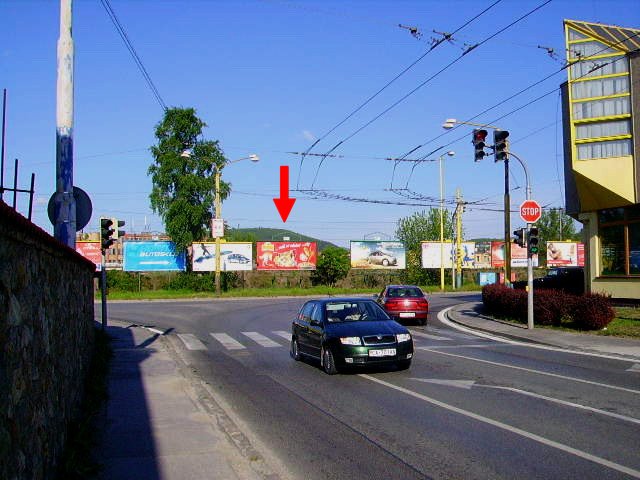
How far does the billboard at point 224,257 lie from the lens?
52.6 meters

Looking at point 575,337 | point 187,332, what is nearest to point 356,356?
point 575,337

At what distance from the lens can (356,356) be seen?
12109mm

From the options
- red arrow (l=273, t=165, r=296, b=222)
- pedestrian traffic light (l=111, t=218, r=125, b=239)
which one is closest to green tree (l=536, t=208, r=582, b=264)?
red arrow (l=273, t=165, r=296, b=222)

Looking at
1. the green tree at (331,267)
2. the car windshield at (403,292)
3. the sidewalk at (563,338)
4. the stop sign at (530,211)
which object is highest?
the stop sign at (530,211)

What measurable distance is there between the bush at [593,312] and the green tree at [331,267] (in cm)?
3628

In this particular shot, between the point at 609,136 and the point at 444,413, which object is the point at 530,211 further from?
the point at 444,413

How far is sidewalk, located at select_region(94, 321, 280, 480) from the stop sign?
518 inches

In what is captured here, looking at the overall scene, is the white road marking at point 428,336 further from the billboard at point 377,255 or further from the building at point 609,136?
the billboard at point 377,255

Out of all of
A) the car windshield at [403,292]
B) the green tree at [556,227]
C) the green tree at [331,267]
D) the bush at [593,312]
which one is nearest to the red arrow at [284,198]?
the car windshield at [403,292]

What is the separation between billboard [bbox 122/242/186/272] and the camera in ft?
172

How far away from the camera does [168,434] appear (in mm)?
7684

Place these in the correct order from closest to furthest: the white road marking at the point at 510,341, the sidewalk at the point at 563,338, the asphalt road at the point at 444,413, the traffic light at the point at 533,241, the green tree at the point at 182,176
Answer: the asphalt road at the point at 444,413 → the white road marking at the point at 510,341 → the sidewalk at the point at 563,338 → the traffic light at the point at 533,241 → the green tree at the point at 182,176

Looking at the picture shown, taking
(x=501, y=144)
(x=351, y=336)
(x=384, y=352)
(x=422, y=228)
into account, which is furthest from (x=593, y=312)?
(x=422, y=228)

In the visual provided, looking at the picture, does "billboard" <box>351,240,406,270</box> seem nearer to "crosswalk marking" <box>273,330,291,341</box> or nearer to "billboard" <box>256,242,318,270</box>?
"billboard" <box>256,242,318,270</box>
